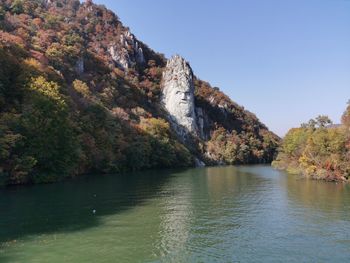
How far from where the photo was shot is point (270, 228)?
35469 millimetres

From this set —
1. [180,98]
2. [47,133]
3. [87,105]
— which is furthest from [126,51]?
[47,133]

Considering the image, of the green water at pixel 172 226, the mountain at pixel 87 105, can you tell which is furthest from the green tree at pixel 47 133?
the green water at pixel 172 226

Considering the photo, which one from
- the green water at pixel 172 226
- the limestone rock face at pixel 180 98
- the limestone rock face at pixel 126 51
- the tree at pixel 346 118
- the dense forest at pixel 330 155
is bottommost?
the green water at pixel 172 226

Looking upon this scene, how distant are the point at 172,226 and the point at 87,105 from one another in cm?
7687

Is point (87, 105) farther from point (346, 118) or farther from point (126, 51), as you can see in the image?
point (126, 51)

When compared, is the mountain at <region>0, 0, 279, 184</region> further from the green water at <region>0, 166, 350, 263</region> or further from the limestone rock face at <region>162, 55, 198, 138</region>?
the green water at <region>0, 166, 350, 263</region>

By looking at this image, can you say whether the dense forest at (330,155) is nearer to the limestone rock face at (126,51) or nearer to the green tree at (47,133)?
the green tree at (47,133)

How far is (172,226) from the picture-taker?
36000 millimetres

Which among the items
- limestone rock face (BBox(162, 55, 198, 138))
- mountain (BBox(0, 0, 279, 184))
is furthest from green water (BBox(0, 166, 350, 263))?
limestone rock face (BBox(162, 55, 198, 138))

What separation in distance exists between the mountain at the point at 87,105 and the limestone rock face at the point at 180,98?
0.49 m

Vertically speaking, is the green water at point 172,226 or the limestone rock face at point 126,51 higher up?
the limestone rock face at point 126,51

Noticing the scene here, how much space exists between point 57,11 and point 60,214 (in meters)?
162

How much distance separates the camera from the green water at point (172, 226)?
27.2 m

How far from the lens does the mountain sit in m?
69.7
